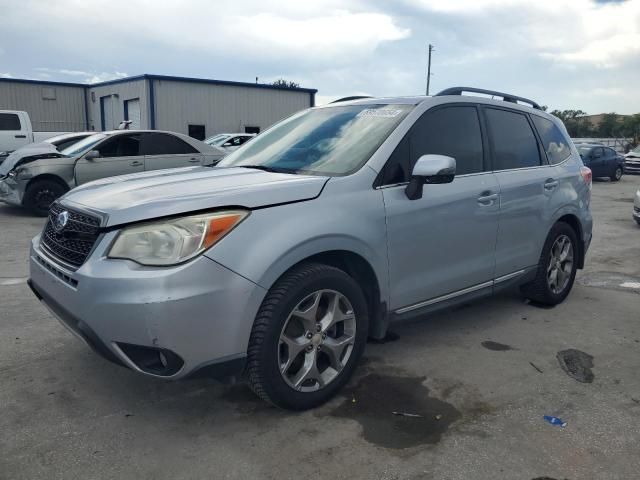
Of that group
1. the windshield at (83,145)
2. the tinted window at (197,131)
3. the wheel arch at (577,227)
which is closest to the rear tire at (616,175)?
the tinted window at (197,131)

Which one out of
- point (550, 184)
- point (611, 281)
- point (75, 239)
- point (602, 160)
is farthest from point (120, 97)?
point (75, 239)

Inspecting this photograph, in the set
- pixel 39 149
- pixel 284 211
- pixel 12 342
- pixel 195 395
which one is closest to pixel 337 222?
pixel 284 211

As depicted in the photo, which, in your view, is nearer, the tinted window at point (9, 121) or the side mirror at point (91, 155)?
the side mirror at point (91, 155)

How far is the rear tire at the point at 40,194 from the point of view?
384 inches

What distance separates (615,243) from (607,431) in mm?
6335

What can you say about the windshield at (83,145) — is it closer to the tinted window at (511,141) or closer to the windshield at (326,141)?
the windshield at (326,141)

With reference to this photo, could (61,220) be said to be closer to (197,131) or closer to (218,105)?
(197,131)

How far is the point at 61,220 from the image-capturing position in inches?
120

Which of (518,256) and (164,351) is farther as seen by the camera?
(518,256)

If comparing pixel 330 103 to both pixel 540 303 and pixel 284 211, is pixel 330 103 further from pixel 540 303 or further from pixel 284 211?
pixel 540 303

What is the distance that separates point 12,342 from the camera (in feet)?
13.1

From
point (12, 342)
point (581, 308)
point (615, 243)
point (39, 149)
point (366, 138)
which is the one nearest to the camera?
point (366, 138)

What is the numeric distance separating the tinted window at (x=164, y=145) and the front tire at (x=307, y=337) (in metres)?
7.99

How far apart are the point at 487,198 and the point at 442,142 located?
543 millimetres
